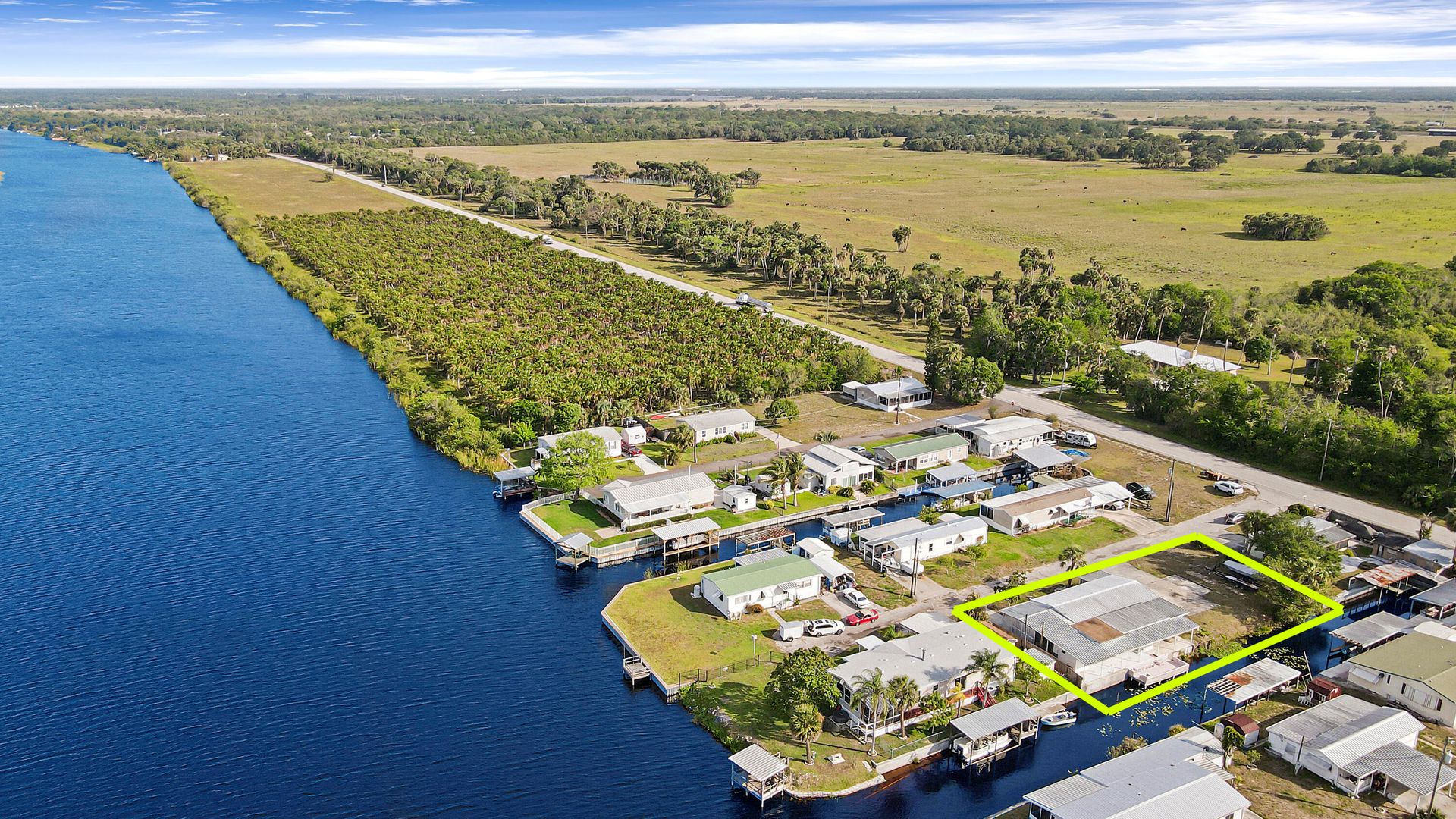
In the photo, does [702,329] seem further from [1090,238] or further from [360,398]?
[1090,238]

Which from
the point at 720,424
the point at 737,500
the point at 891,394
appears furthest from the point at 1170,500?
the point at 720,424

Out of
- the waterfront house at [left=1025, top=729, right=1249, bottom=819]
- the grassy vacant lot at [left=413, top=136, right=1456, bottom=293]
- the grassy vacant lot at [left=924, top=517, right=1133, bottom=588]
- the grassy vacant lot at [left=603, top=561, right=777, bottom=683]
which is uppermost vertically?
the grassy vacant lot at [left=413, top=136, right=1456, bottom=293]

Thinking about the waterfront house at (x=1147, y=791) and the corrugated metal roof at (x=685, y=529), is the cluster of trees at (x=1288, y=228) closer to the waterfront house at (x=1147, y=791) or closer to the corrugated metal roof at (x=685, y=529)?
the corrugated metal roof at (x=685, y=529)

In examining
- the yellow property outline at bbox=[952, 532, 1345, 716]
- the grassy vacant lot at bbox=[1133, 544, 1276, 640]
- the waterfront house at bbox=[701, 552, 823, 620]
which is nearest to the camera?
the yellow property outline at bbox=[952, 532, 1345, 716]

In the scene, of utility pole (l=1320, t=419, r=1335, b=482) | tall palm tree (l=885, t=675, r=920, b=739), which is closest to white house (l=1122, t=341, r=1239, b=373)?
utility pole (l=1320, t=419, r=1335, b=482)

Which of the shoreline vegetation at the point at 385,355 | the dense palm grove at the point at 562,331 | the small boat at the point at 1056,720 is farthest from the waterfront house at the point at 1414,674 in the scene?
the shoreline vegetation at the point at 385,355

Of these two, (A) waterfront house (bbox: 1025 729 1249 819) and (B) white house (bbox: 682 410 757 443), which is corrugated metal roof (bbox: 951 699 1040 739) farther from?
(B) white house (bbox: 682 410 757 443)

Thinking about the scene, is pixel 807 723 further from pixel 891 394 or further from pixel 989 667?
pixel 891 394
